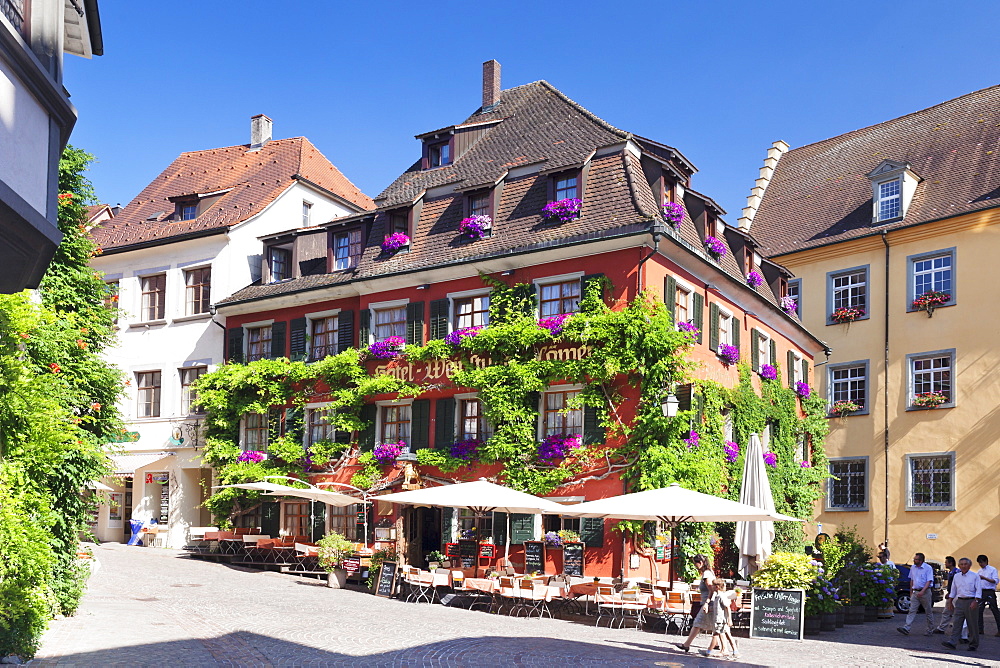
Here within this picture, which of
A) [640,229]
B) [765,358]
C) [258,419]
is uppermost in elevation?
[640,229]

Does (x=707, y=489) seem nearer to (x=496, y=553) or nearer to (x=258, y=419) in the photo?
(x=496, y=553)

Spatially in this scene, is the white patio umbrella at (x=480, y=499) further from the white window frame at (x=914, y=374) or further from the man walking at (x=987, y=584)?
the white window frame at (x=914, y=374)

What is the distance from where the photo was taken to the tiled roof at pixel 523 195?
24.7 metres

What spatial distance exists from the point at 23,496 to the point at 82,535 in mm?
5326

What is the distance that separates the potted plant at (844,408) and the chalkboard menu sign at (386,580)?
19.2 metres

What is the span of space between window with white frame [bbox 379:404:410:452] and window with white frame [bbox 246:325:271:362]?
17.7 feet

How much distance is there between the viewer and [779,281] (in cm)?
3331

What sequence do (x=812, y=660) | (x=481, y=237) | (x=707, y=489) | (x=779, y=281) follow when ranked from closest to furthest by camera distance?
(x=812, y=660), (x=707, y=489), (x=481, y=237), (x=779, y=281)

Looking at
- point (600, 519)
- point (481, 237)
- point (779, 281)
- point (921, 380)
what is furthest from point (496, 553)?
point (921, 380)

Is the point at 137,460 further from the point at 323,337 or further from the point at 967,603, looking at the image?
the point at 967,603

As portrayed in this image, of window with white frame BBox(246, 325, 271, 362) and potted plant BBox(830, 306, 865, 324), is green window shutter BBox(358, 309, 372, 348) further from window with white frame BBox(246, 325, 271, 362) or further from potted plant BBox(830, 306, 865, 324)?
potted plant BBox(830, 306, 865, 324)

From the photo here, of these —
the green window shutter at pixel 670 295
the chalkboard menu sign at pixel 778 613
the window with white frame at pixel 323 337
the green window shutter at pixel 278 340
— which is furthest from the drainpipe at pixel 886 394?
the green window shutter at pixel 278 340

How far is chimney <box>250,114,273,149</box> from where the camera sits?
39.3 meters

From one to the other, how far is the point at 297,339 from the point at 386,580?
34.1 feet
